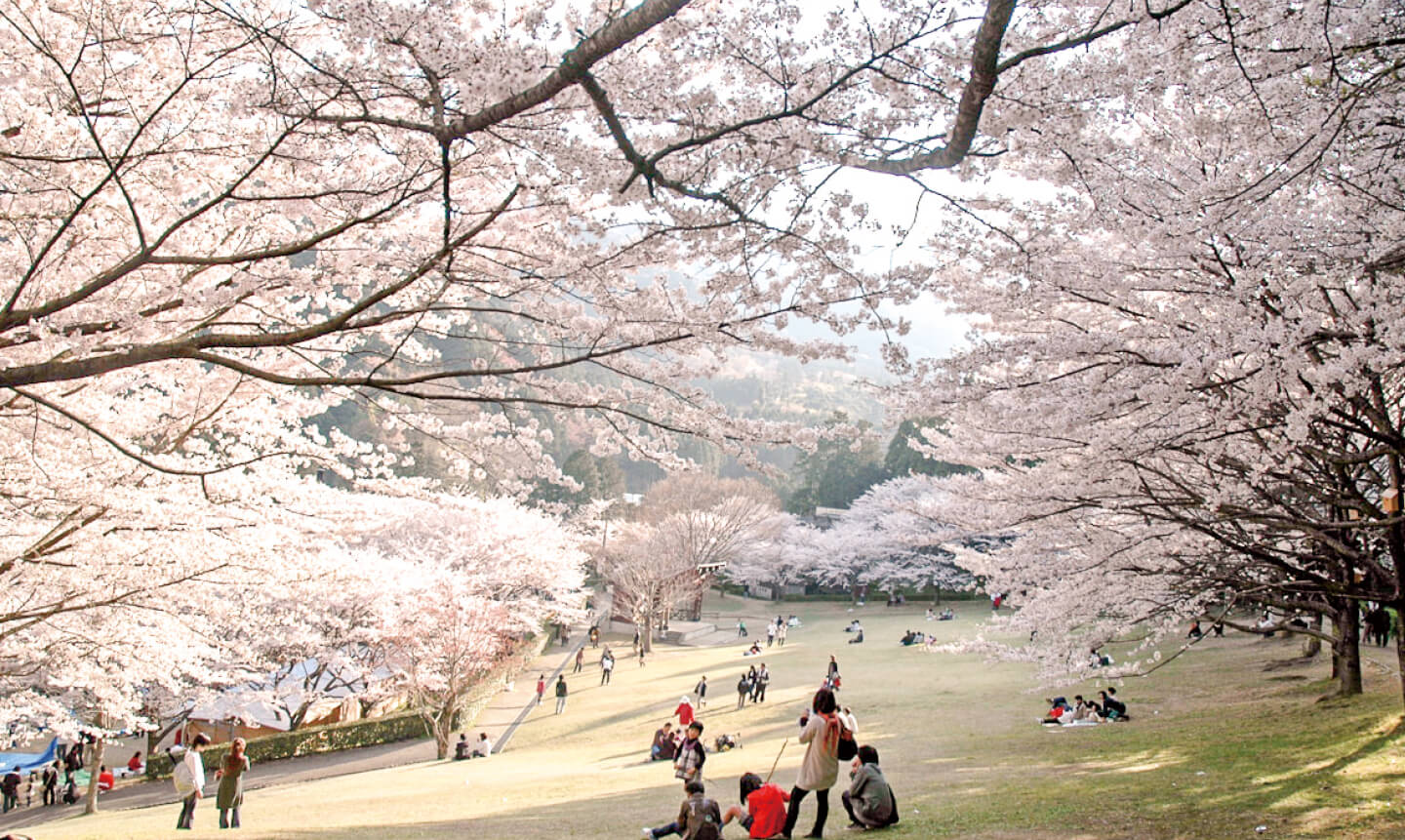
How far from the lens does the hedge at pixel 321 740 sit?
17.5m

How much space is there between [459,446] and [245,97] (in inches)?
78.4

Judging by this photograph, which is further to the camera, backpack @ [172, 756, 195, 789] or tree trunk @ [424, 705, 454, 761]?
tree trunk @ [424, 705, 454, 761]

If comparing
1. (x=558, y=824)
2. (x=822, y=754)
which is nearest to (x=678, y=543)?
(x=558, y=824)

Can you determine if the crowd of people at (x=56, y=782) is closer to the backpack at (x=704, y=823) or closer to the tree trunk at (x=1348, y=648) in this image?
the backpack at (x=704, y=823)

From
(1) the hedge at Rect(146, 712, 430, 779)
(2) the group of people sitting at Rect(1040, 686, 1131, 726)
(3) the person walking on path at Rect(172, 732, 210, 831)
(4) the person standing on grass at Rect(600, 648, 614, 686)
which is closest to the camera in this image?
(3) the person walking on path at Rect(172, 732, 210, 831)

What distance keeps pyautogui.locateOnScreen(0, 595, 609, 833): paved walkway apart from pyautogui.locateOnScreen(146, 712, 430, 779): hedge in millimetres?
196

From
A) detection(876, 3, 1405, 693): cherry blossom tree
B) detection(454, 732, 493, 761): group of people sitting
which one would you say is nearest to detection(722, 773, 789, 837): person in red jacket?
detection(876, 3, 1405, 693): cherry blossom tree

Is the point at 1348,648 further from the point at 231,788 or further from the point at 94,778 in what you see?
the point at 94,778

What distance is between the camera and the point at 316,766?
55.4ft

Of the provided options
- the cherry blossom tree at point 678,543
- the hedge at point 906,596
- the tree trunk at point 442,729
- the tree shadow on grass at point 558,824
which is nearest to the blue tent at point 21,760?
the tree trunk at point 442,729

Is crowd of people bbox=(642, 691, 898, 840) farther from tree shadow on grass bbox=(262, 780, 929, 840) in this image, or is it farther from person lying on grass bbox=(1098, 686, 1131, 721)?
person lying on grass bbox=(1098, 686, 1131, 721)

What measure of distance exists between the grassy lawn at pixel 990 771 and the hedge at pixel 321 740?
3347mm

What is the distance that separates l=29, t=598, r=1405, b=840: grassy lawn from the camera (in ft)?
18.0

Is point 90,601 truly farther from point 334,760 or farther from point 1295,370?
point 334,760
